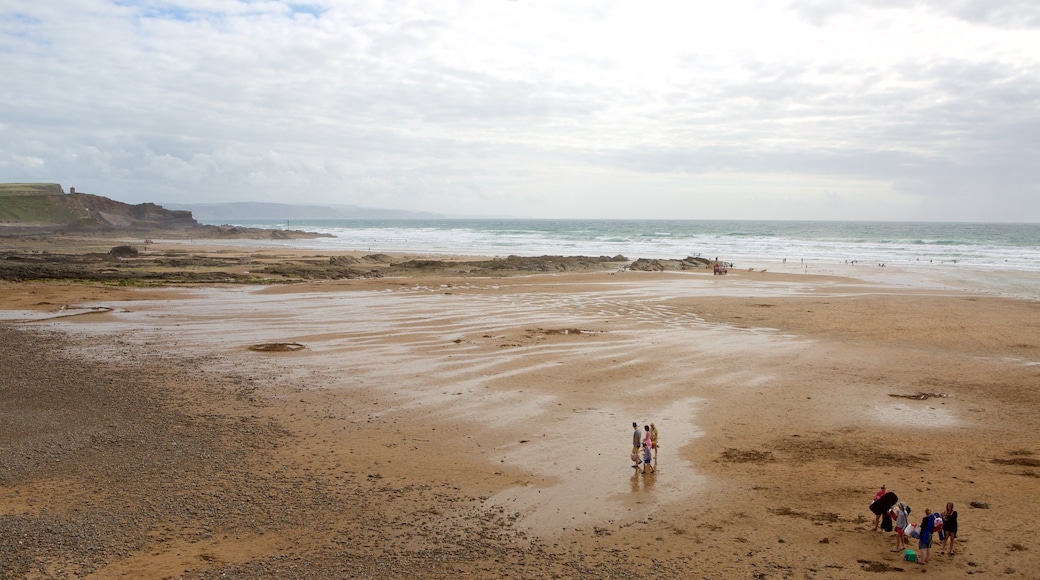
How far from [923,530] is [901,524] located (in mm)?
267

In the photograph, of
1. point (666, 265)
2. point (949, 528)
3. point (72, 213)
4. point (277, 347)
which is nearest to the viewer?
point (949, 528)

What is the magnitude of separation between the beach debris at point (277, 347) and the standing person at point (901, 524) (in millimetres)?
15030

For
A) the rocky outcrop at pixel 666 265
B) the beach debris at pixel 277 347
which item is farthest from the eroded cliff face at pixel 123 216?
the beach debris at pixel 277 347

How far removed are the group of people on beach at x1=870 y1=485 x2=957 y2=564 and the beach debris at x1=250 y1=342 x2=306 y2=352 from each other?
49.3 ft

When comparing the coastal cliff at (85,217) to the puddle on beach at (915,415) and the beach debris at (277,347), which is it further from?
the puddle on beach at (915,415)

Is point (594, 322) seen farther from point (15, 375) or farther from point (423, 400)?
point (15, 375)

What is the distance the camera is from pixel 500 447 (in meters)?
11.2

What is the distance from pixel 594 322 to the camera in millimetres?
23922

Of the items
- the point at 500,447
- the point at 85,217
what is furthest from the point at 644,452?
the point at 85,217

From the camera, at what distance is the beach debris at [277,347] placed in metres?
18.5

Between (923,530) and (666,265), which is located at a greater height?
(666,265)

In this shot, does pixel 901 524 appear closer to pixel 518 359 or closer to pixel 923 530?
pixel 923 530

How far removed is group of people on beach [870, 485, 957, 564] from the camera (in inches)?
304

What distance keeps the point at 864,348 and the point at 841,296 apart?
13.6 m
